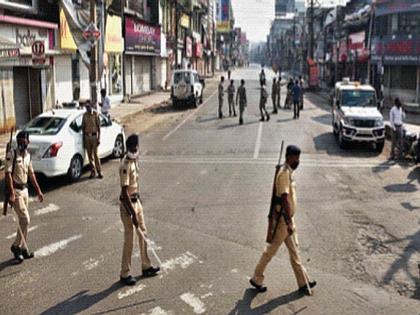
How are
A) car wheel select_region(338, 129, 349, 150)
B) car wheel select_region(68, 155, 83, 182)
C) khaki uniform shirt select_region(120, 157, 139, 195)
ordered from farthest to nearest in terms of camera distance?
car wheel select_region(338, 129, 349, 150) < car wheel select_region(68, 155, 83, 182) < khaki uniform shirt select_region(120, 157, 139, 195)

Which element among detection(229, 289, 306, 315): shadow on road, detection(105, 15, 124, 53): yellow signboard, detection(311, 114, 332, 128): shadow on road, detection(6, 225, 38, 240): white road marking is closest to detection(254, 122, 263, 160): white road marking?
detection(311, 114, 332, 128): shadow on road

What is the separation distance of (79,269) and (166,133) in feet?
49.7

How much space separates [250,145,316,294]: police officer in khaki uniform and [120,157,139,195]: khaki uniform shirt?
72.7 inches

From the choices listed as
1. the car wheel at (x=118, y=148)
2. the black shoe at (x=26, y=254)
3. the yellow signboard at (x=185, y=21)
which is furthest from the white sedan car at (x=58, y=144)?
the yellow signboard at (x=185, y=21)

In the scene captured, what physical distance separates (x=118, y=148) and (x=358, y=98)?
8.79 m

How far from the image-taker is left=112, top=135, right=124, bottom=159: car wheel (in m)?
16.7

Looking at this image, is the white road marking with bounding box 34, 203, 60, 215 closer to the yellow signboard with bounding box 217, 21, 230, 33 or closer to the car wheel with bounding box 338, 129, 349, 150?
the car wheel with bounding box 338, 129, 349, 150

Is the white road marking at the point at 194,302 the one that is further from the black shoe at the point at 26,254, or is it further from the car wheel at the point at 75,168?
the car wheel at the point at 75,168

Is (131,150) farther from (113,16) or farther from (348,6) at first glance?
(348,6)

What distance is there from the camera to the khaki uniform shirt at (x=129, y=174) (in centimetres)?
713

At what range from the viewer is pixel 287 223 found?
677cm

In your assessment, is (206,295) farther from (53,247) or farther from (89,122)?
(89,122)

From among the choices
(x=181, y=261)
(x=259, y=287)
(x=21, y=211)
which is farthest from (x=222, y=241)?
(x=21, y=211)

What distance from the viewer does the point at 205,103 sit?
3803 centimetres
